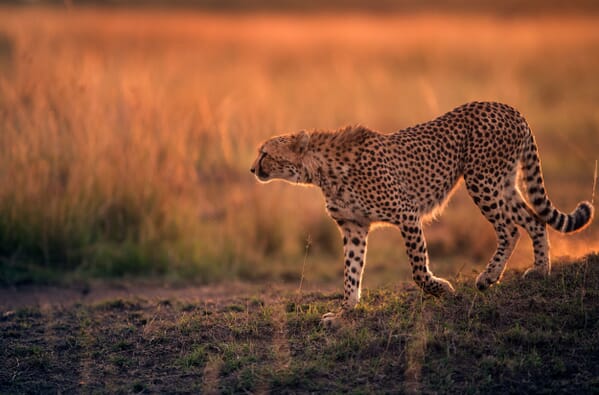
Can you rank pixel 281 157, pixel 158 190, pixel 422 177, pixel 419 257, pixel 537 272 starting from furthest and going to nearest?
1. pixel 158 190
2. pixel 537 272
3. pixel 422 177
4. pixel 281 157
5. pixel 419 257

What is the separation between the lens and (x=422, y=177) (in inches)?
194

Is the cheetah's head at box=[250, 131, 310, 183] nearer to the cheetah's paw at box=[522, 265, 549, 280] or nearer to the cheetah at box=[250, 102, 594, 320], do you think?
the cheetah at box=[250, 102, 594, 320]

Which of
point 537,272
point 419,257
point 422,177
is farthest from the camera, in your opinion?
point 537,272

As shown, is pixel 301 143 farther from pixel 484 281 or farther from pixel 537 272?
pixel 537 272

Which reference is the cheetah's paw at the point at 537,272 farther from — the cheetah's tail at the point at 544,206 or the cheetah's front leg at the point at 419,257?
the cheetah's front leg at the point at 419,257

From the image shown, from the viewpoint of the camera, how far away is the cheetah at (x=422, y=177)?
15.5 ft

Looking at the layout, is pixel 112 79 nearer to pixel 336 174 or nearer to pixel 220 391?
pixel 336 174

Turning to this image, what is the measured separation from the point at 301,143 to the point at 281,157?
0.14 meters

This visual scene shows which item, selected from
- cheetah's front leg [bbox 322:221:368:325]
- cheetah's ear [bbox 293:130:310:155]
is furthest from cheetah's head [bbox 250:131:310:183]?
cheetah's front leg [bbox 322:221:368:325]

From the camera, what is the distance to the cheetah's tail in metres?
4.99

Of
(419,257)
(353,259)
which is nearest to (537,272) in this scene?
(419,257)

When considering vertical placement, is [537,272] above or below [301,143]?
below

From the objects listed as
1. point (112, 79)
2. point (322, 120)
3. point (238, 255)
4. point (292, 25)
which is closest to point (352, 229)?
point (238, 255)

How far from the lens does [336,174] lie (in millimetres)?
4762
